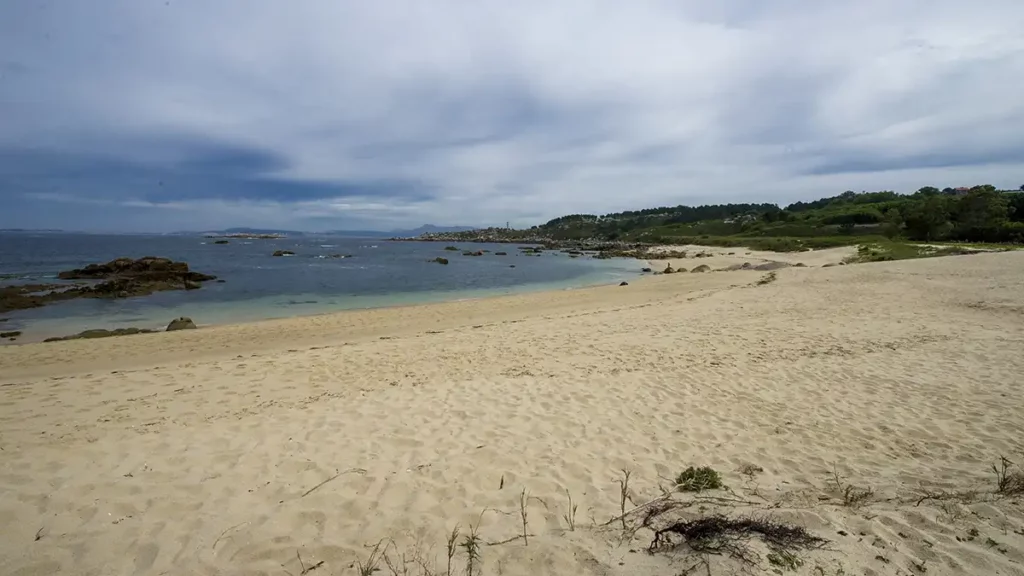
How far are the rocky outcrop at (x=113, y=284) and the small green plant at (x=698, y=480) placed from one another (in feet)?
96.2

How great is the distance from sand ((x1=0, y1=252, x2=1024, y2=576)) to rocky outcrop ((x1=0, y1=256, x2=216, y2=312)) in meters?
17.0

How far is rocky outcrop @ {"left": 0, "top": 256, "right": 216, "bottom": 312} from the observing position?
22766mm

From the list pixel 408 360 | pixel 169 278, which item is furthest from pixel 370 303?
pixel 169 278

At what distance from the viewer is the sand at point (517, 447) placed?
10.5 ft

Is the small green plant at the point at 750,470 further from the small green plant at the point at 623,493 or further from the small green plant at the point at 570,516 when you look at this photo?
the small green plant at the point at 570,516

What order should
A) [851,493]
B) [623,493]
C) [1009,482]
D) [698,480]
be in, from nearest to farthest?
[623,493] < [1009,482] < [851,493] < [698,480]

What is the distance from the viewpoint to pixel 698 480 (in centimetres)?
413

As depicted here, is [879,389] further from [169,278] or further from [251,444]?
[169,278]

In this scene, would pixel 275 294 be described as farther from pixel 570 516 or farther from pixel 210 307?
pixel 570 516

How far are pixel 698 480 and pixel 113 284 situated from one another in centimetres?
3306

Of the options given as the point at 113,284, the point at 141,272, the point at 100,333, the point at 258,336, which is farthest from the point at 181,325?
the point at 141,272

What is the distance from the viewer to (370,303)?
22875 millimetres

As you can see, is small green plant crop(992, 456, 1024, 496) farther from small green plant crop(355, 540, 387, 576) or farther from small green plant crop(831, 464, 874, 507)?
small green plant crop(355, 540, 387, 576)

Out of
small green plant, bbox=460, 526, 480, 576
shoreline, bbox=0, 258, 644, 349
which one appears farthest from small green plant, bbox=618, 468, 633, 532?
shoreline, bbox=0, 258, 644, 349
